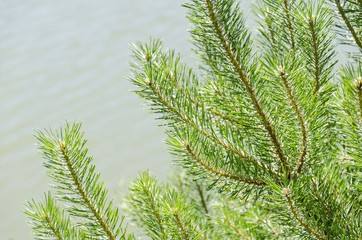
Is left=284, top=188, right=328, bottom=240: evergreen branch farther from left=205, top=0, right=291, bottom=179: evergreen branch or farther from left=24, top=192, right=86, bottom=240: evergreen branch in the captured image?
left=24, top=192, right=86, bottom=240: evergreen branch

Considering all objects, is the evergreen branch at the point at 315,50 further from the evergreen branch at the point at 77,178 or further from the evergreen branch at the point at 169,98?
the evergreen branch at the point at 77,178

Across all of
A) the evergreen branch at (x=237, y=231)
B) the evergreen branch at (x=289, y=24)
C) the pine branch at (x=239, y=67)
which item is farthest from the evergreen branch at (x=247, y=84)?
the evergreen branch at (x=237, y=231)

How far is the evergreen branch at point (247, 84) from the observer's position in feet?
1.82

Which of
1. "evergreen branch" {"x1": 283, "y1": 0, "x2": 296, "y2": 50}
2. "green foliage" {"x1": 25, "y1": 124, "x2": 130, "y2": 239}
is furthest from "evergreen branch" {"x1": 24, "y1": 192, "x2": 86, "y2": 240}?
"evergreen branch" {"x1": 283, "y1": 0, "x2": 296, "y2": 50}

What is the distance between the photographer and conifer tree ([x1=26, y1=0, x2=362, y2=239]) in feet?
1.80

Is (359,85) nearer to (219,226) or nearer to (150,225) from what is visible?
(150,225)

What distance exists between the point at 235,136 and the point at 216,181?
2.2 inches

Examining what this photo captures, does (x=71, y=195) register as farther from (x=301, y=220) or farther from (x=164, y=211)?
(x=301, y=220)

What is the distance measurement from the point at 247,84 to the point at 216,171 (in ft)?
0.34

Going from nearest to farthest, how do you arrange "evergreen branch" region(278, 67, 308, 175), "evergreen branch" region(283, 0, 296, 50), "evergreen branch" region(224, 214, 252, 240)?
"evergreen branch" region(278, 67, 308, 175)
"evergreen branch" region(283, 0, 296, 50)
"evergreen branch" region(224, 214, 252, 240)

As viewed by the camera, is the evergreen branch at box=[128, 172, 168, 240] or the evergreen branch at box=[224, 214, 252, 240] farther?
the evergreen branch at box=[224, 214, 252, 240]

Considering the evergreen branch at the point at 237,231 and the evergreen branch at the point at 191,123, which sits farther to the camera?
the evergreen branch at the point at 237,231

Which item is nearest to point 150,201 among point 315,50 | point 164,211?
point 164,211

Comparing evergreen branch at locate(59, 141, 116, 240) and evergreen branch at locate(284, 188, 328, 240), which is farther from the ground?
evergreen branch at locate(59, 141, 116, 240)
